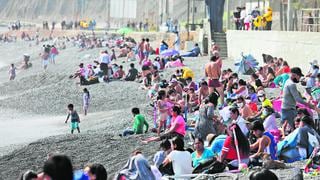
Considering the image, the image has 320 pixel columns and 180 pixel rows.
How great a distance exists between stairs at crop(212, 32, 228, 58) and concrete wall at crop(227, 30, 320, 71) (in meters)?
0.77

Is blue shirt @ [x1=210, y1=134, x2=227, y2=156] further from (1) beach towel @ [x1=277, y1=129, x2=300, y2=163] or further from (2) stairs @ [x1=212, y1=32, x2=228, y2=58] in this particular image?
(2) stairs @ [x1=212, y1=32, x2=228, y2=58]

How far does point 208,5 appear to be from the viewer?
38281mm

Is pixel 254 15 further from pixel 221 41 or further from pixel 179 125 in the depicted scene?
pixel 179 125

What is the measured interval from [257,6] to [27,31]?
74343 millimetres

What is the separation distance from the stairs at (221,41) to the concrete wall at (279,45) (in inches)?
30.2

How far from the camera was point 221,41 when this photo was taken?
38.2 meters

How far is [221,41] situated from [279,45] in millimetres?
9159

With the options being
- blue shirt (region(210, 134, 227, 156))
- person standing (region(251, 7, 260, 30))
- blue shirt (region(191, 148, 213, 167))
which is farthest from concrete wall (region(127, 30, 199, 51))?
blue shirt (region(191, 148, 213, 167))

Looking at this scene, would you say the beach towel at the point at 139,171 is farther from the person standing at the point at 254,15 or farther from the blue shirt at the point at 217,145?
the person standing at the point at 254,15

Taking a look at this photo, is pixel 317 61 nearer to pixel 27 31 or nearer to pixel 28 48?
pixel 28 48

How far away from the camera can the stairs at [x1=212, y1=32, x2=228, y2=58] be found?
3744 cm

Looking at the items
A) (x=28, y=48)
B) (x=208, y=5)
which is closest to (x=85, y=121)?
(x=208, y=5)

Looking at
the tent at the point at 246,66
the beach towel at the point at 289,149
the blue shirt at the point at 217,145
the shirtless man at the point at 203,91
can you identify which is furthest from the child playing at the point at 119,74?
the beach towel at the point at 289,149

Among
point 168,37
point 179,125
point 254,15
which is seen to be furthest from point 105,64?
point 168,37
